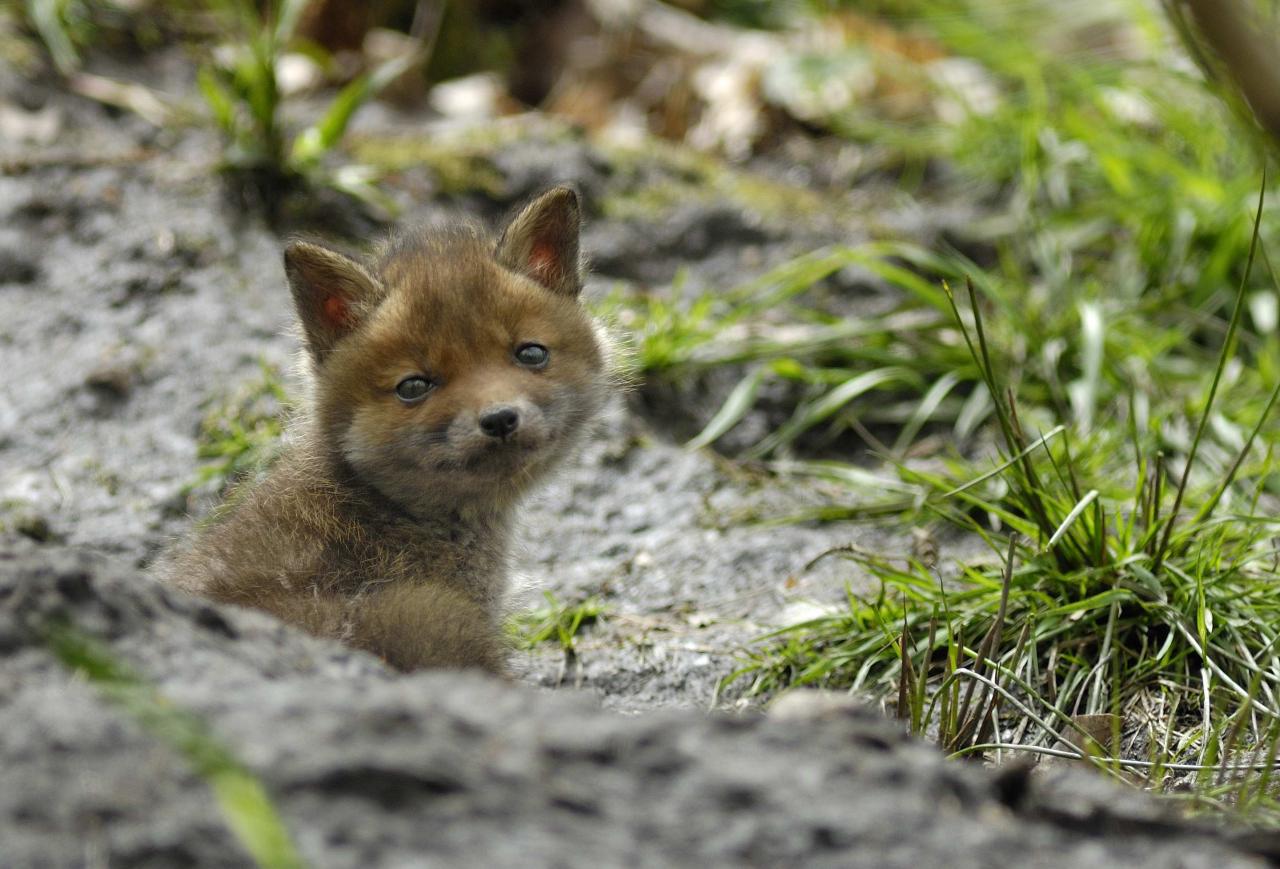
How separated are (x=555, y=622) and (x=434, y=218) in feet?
8.49

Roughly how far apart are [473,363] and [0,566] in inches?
59.9

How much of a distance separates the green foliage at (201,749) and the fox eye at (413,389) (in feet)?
5.23

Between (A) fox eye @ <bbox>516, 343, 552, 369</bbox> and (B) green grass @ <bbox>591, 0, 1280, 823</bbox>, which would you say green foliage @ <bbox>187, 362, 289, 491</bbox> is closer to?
(A) fox eye @ <bbox>516, 343, 552, 369</bbox>

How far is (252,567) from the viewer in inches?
120

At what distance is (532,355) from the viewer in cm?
359

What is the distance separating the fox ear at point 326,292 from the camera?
11.7ft

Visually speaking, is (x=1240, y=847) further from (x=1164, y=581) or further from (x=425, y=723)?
(x=1164, y=581)

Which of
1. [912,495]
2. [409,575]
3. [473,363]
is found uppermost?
[473,363]

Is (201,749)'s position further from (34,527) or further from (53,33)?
(53,33)

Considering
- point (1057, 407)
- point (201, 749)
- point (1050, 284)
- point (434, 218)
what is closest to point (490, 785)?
point (201, 749)

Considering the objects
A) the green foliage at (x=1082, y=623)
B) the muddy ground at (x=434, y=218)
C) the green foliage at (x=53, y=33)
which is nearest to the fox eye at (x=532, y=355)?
the muddy ground at (x=434, y=218)

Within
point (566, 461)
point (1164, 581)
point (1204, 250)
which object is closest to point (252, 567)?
point (566, 461)

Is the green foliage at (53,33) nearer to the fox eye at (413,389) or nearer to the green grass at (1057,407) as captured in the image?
the green grass at (1057,407)

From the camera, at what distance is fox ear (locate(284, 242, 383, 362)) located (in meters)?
3.56
